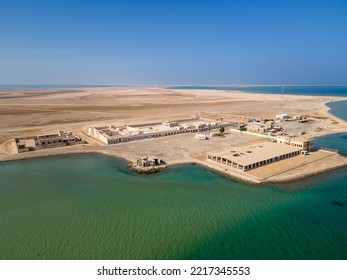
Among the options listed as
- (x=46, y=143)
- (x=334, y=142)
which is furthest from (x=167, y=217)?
(x=334, y=142)

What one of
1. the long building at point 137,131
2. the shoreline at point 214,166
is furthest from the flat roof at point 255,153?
the long building at point 137,131

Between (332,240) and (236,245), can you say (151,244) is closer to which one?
(236,245)

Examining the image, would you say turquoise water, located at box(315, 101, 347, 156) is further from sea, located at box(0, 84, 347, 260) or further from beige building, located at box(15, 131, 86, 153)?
beige building, located at box(15, 131, 86, 153)

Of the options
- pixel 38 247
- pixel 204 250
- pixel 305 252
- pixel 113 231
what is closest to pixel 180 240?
pixel 204 250

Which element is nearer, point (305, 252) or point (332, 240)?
point (305, 252)

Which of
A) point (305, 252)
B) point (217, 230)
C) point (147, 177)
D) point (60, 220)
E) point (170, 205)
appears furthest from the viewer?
point (147, 177)

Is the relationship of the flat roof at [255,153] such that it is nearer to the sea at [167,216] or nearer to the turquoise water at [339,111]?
the sea at [167,216]

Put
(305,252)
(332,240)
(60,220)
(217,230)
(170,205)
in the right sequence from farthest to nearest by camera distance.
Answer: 1. (170,205)
2. (60,220)
3. (217,230)
4. (332,240)
5. (305,252)
